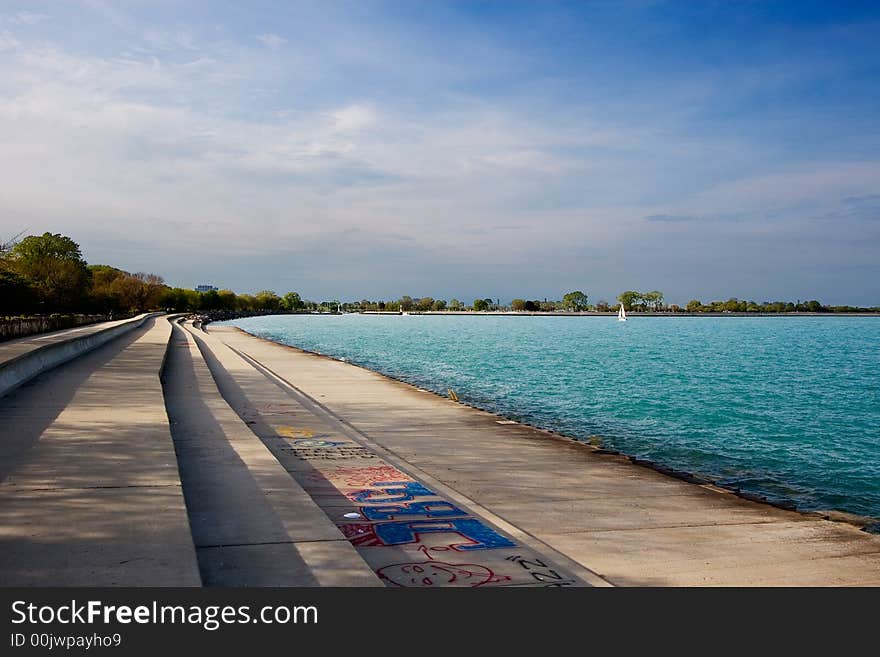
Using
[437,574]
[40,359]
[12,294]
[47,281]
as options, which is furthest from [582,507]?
[47,281]

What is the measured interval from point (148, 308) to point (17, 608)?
143 metres

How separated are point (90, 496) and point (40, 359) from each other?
15.3 meters

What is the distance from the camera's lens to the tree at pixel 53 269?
65688mm

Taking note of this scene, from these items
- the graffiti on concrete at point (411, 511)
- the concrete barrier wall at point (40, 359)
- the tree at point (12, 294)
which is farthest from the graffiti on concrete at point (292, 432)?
the tree at point (12, 294)

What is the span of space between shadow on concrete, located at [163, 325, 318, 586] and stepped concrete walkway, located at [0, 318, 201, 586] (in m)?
0.42

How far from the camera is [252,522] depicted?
8.02 metres

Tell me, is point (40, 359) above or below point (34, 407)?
above

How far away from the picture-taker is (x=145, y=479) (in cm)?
845

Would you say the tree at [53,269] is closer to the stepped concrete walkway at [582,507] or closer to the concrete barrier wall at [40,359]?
the concrete barrier wall at [40,359]

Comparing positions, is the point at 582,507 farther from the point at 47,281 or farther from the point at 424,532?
the point at 47,281

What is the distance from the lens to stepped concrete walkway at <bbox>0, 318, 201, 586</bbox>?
5.51 m

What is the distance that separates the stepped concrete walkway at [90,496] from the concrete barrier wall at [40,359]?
62.0 inches

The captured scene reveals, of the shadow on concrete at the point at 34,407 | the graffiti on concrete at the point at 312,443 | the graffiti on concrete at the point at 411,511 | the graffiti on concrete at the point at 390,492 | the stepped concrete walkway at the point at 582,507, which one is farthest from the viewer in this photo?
the graffiti on concrete at the point at 312,443

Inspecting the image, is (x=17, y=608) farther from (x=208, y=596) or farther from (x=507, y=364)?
(x=507, y=364)
